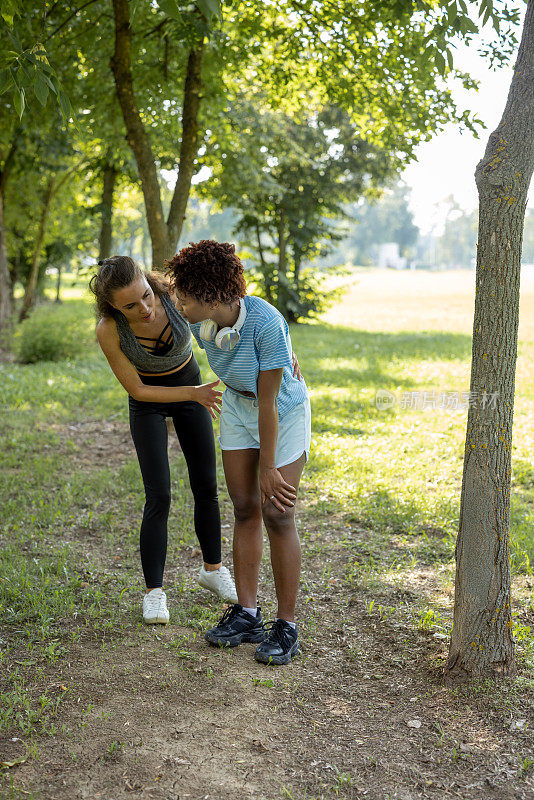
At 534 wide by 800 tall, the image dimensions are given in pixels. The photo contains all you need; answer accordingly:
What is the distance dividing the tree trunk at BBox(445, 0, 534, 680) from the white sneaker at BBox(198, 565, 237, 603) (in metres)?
1.42

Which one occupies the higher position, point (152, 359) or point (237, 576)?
point (152, 359)

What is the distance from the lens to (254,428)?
357cm

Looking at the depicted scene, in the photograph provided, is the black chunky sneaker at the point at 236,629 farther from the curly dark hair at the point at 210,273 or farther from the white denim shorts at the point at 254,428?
the curly dark hair at the point at 210,273

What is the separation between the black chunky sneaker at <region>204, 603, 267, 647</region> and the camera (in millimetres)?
3752

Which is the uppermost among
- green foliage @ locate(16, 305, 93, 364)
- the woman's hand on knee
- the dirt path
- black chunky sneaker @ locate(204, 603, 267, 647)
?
the woman's hand on knee

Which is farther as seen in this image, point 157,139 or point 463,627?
point 157,139

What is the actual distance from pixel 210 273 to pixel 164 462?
1.19m

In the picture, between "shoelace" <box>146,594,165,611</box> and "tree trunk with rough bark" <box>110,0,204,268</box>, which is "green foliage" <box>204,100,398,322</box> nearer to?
"tree trunk with rough bark" <box>110,0,204,268</box>

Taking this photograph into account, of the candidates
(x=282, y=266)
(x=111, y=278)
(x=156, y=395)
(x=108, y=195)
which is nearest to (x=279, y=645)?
(x=156, y=395)

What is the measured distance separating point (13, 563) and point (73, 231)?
2731 cm

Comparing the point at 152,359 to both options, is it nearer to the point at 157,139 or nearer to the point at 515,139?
the point at 515,139

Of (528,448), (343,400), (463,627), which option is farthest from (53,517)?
(343,400)

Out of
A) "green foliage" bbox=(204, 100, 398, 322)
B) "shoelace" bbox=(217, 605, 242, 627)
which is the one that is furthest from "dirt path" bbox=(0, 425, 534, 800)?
"green foliage" bbox=(204, 100, 398, 322)

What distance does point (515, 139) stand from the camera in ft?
10.1
